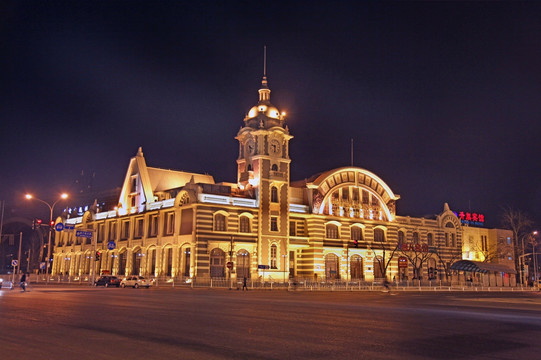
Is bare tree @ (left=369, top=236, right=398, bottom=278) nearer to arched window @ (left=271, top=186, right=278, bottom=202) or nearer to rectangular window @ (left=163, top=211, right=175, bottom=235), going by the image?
arched window @ (left=271, top=186, right=278, bottom=202)

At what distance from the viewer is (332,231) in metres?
Answer: 72.1

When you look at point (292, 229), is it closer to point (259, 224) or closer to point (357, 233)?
point (259, 224)

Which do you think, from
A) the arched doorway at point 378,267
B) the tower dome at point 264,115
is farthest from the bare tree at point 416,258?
the tower dome at point 264,115

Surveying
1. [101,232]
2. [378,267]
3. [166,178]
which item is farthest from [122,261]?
[378,267]

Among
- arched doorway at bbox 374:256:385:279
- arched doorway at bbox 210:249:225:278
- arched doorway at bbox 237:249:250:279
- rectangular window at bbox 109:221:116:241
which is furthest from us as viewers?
arched doorway at bbox 374:256:385:279

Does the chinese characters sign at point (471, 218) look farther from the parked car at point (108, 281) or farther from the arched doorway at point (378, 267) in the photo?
the parked car at point (108, 281)

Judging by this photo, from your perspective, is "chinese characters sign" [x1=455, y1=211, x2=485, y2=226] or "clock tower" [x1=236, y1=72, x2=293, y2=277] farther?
"chinese characters sign" [x1=455, y1=211, x2=485, y2=226]

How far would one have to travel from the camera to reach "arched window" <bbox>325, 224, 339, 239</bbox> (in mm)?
71463

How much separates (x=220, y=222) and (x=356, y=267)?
76.7 ft

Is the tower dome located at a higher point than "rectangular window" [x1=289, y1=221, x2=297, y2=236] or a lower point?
higher

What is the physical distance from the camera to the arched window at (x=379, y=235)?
3049 inches

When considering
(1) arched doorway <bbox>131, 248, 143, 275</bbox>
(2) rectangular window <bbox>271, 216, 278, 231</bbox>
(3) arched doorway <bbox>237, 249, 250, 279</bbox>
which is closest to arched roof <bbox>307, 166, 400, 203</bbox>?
(2) rectangular window <bbox>271, 216, 278, 231</bbox>

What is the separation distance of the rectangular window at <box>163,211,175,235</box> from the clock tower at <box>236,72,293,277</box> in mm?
9664

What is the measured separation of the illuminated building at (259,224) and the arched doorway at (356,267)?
15 cm
